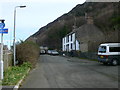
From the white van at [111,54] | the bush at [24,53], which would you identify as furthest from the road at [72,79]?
the white van at [111,54]

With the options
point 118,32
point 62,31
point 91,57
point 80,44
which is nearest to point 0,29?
point 118,32

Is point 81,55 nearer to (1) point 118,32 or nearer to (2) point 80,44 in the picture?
(2) point 80,44

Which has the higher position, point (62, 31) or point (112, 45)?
point (62, 31)

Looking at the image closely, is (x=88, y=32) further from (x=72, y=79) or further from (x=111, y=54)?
(x=72, y=79)

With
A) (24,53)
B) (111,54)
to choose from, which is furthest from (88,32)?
(24,53)

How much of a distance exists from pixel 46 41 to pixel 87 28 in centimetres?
4956

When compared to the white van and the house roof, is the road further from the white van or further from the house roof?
the house roof

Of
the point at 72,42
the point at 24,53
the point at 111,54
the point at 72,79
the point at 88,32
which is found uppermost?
the point at 88,32

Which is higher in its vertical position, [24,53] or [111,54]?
[24,53]

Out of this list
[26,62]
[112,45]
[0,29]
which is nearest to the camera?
[0,29]

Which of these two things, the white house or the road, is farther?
the white house

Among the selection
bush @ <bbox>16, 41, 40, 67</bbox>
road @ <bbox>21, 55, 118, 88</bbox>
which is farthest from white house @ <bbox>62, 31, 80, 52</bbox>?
road @ <bbox>21, 55, 118, 88</bbox>

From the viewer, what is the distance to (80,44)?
60.2 m

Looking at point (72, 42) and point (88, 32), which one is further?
point (72, 42)
